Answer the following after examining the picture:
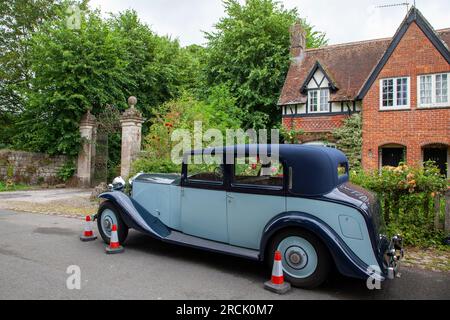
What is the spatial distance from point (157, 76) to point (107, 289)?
1932 cm

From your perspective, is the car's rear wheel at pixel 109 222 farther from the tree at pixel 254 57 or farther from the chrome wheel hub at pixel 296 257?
Answer: the tree at pixel 254 57

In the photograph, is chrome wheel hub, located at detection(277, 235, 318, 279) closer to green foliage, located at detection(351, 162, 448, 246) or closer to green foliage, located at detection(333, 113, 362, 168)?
green foliage, located at detection(351, 162, 448, 246)

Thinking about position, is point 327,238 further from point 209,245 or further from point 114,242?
point 114,242

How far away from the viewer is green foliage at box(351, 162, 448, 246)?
592 cm

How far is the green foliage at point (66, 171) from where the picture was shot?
15.9 metres

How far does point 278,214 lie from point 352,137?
13.1m

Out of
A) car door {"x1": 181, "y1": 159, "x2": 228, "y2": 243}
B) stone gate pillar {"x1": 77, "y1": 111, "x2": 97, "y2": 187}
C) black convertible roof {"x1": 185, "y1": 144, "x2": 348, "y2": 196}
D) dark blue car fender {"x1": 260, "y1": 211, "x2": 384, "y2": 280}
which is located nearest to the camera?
dark blue car fender {"x1": 260, "y1": 211, "x2": 384, "y2": 280}

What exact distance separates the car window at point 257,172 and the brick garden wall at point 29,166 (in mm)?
14004

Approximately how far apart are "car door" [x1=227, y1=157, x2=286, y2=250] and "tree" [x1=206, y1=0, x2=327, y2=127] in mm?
14407

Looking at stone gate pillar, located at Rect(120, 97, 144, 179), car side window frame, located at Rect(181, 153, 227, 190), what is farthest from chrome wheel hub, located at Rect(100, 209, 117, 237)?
stone gate pillar, located at Rect(120, 97, 144, 179)

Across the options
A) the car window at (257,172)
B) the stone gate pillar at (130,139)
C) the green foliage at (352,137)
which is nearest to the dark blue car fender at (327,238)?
the car window at (257,172)

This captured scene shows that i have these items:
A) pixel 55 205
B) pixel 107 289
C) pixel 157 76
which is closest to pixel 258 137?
pixel 157 76

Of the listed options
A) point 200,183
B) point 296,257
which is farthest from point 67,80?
point 296,257

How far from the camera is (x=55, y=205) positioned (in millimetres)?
10352
